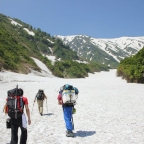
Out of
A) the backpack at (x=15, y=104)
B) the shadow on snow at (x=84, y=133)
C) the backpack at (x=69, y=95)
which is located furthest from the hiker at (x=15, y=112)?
the shadow on snow at (x=84, y=133)

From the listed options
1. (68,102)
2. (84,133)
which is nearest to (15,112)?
(68,102)

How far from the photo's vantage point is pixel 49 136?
388 inches

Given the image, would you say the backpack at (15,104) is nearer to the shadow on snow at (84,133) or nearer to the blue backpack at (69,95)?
the blue backpack at (69,95)

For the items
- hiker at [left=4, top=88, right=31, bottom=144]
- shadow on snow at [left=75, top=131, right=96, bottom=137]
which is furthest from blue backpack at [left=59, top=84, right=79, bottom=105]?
hiker at [left=4, top=88, right=31, bottom=144]

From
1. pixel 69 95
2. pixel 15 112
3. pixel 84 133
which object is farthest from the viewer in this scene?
pixel 84 133

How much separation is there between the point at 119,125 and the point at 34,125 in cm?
464

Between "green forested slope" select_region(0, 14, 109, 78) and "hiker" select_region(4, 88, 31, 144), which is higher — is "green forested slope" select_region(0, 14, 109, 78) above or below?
above

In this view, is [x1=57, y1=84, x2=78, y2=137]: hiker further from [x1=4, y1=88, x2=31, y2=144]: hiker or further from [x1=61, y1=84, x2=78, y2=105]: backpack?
[x1=4, y1=88, x2=31, y2=144]: hiker

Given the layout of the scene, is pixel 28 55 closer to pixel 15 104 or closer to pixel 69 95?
pixel 69 95

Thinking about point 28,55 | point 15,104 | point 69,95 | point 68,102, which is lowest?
point 68,102

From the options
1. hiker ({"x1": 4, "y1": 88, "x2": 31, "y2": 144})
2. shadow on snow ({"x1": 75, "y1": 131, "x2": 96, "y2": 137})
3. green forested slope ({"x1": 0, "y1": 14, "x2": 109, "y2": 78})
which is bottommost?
shadow on snow ({"x1": 75, "y1": 131, "x2": 96, "y2": 137})

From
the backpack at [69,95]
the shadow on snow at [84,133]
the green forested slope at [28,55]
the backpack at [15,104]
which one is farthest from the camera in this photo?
the green forested slope at [28,55]

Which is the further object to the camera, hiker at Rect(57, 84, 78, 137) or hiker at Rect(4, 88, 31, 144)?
hiker at Rect(57, 84, 78, 137)

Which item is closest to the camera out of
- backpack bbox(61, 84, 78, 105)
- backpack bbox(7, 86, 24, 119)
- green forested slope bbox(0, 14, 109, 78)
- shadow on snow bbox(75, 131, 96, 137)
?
backpack bbox(7, 86, 24, 119)
